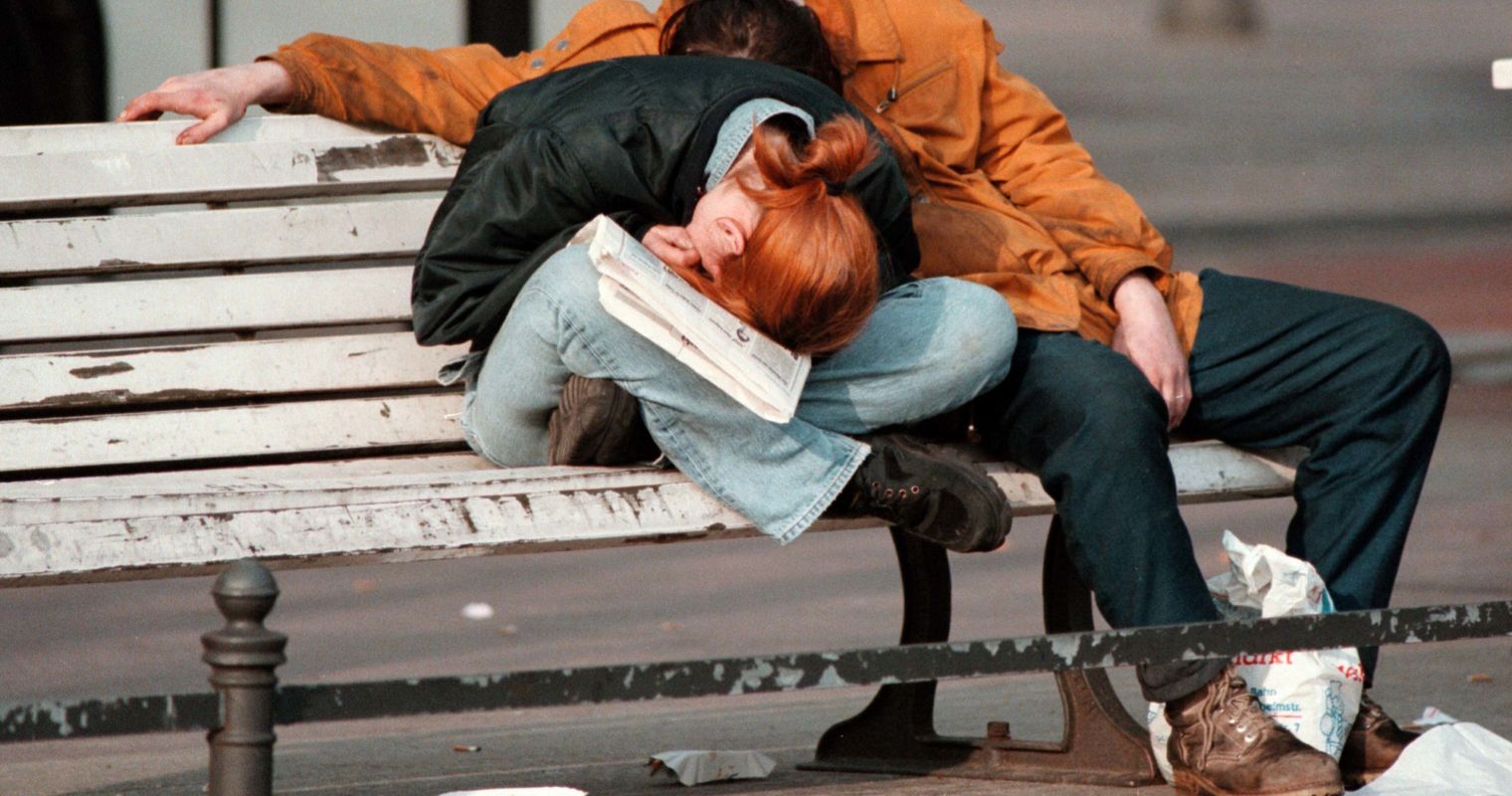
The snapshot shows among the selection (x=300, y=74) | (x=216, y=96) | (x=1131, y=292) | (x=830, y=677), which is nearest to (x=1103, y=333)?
(x=1131, y=292)

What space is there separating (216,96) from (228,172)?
0.44 feet

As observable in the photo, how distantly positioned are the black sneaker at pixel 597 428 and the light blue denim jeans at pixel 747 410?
0.02 metres

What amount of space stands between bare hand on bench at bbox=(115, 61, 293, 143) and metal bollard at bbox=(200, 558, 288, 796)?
140 cm

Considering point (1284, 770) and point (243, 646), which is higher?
point (243, 646)

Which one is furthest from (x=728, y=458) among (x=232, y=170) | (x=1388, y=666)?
(x=1388, y=666)

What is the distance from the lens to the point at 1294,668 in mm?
3090

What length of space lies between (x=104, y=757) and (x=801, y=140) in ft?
6.19

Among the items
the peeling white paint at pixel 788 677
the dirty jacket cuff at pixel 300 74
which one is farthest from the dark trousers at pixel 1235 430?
the dirty jacket cuff at pixel 300 74

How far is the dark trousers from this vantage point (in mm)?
2963

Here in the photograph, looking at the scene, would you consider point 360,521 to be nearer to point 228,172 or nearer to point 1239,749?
point 228,172

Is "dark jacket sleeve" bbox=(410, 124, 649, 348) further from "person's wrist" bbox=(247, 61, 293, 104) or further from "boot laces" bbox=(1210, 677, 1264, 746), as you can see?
"boot laces" bbox=(1210, 677, 1264, 746)

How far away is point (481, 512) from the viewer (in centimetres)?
→ 287

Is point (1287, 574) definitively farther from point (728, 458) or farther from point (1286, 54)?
point (1286, 54)

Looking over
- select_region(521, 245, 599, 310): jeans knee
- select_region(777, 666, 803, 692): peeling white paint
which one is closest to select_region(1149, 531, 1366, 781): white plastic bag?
select_region(777, 666, 803, 692): peeling white paint
